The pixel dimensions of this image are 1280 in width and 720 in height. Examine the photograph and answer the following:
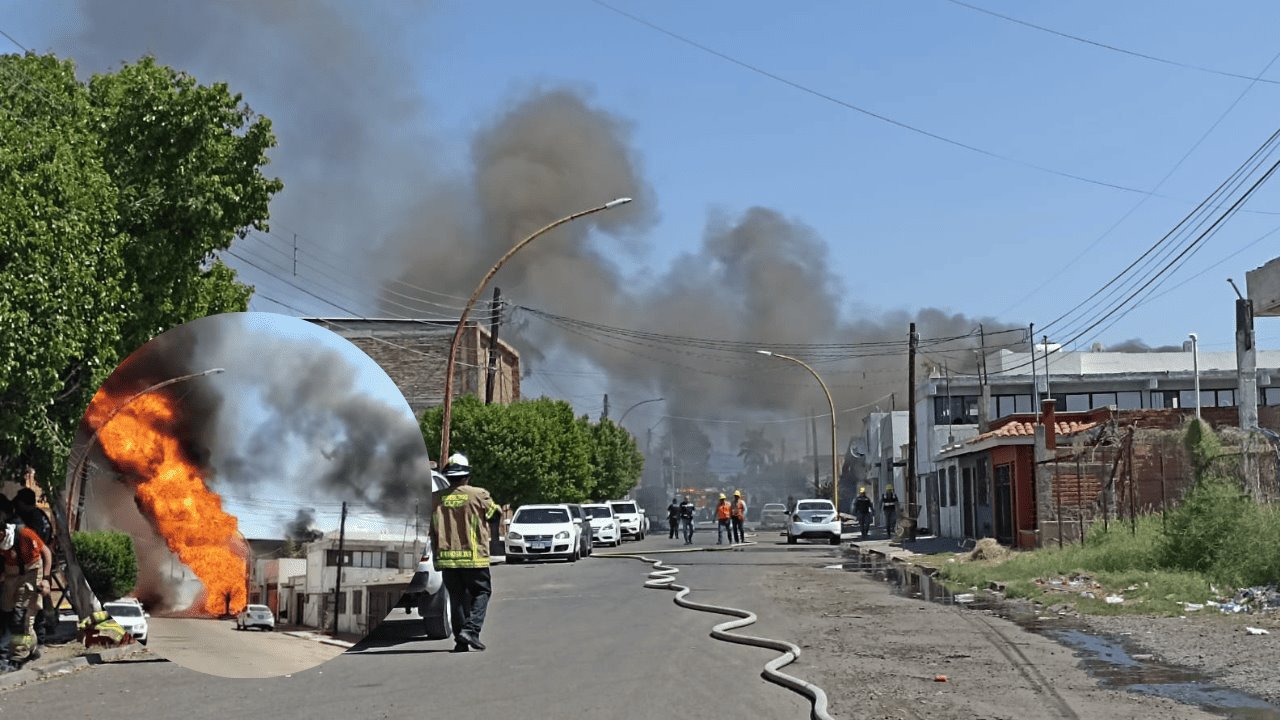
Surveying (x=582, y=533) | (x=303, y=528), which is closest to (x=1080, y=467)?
(x=582, y=533)

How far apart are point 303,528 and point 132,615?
56cm

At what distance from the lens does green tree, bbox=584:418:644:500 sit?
220ft

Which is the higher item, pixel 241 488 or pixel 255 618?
pixel 241 488

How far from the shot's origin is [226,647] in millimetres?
3930

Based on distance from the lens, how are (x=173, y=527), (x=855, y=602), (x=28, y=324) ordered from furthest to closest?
(x=855, y=602) → (x=28, y=324) → (x=173, y=527)

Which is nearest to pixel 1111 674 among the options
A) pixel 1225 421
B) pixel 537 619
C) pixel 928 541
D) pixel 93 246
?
pixel 537 619

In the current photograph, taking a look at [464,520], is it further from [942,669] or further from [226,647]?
[942,669]

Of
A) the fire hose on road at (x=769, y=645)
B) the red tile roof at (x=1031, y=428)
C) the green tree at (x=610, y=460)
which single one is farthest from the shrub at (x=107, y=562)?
the green tree at (x=610, y=460)

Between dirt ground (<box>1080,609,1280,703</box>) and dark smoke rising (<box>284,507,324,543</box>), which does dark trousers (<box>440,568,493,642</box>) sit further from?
dirt ground (<box>1080,609,1280,703</box>)

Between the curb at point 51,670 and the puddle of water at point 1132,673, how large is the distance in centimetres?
827

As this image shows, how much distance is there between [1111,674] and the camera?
36.8 feet

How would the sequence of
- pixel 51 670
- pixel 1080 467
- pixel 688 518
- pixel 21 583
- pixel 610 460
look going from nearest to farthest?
pixel 21 583 → pixel 51 670 → pixel 1080 467 → pixel 688 518 → pixel 610 460

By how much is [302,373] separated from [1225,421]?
3624cm

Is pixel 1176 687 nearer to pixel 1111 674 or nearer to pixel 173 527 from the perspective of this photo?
pixel 1111 674
